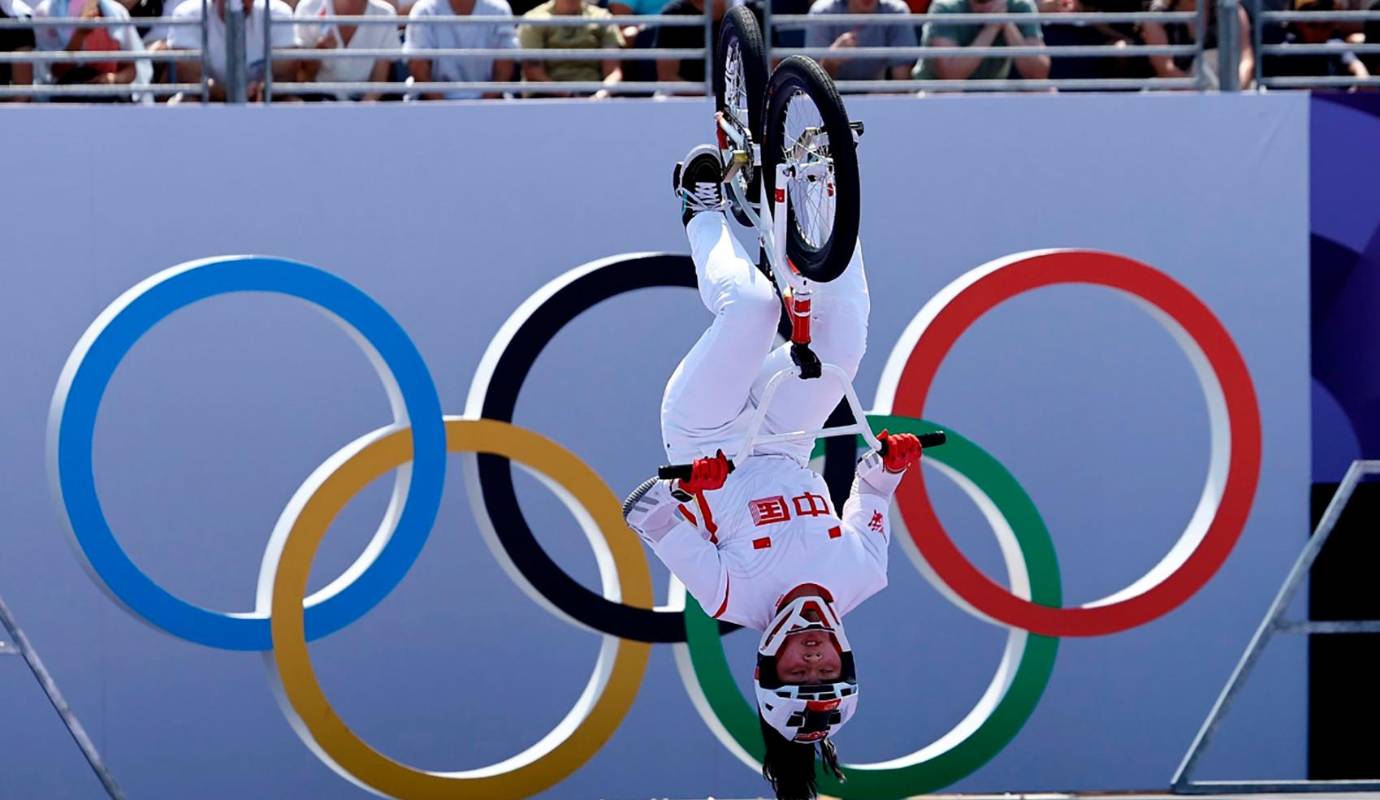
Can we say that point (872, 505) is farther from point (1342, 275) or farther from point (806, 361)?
point (1342, 275)

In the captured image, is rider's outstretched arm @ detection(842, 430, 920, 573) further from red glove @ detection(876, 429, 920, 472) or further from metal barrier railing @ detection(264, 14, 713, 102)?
metal barrier railing @ detection(264, 14, 713, 102)

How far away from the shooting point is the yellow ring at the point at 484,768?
7.57m

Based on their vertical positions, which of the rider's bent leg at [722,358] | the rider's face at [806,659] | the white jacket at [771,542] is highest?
the rider's bent leg at [722,358]

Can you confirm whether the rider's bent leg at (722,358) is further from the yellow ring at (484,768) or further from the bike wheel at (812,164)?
the yellow ring at (484,768)

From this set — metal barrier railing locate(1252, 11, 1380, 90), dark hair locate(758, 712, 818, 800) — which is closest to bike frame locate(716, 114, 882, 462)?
dark hair locate(758, 712, 818, 800)

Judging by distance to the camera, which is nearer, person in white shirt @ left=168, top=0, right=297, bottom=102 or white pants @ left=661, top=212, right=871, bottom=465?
white pants @ left=661, top=212, right=871, bottom=465

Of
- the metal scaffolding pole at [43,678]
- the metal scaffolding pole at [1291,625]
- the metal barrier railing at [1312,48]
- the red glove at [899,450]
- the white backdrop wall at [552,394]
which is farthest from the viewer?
the metal barrier railing at [1312,48]

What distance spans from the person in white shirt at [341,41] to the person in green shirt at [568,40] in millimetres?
628

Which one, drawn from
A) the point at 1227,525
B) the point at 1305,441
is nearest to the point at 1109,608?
the point at 1227,525

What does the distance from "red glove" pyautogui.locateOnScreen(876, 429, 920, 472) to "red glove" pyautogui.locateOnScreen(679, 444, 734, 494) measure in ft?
1.91

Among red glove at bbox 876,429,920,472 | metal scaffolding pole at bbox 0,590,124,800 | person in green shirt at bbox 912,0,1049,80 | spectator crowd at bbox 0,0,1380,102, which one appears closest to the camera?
red glove at bbox 876,429,920,472

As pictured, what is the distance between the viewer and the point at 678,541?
6004mm

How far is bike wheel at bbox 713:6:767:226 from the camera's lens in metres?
6.07

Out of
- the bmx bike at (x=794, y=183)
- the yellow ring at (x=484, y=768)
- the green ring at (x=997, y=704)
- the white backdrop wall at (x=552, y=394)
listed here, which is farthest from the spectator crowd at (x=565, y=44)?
the bmx bike at (x=794, y=183)
